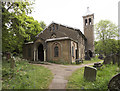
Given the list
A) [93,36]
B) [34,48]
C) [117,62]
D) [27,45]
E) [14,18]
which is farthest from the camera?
[93,36]

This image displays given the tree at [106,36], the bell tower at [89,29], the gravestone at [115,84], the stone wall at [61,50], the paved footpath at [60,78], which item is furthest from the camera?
the bell tower at [89,29]

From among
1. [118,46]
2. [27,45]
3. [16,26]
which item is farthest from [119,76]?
[118,46]

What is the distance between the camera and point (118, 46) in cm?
2328

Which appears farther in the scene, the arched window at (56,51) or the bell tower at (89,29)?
the bell tower at (89,29)

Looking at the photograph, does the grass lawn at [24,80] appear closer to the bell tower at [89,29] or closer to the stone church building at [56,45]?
the stone church building at [56,45]

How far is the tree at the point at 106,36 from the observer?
23906mm

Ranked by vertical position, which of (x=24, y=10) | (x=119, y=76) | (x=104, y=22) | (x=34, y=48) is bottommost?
(x=119, y=76)

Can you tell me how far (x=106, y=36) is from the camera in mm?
26438

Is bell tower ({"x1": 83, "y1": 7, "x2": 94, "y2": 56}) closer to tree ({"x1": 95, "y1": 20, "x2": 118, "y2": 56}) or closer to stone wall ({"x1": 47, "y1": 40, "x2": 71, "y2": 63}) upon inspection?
tree ({"x1": 95, "y1": 20, "x2": 118, "y2": 56})

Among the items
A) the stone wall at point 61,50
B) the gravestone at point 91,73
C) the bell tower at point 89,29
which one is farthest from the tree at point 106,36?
the gravestone at point 91,73

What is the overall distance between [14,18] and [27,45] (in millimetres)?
12668

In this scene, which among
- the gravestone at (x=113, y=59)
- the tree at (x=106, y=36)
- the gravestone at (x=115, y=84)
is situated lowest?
the gravestone at (x=115, y=84)

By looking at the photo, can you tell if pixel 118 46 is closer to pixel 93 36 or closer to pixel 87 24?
pixel 93 36

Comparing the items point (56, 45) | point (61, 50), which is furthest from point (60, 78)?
point (56, 45)
